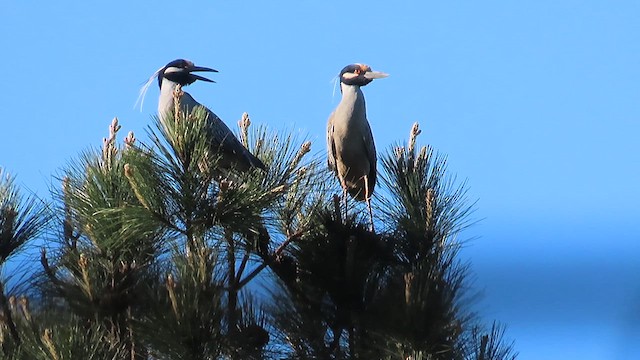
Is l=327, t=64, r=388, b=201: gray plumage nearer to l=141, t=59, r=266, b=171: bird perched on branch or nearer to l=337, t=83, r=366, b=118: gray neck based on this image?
l=337, t=83, r=366, b=118: gray neck

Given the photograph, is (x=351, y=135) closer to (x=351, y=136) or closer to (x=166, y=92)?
(x=351, y=136)

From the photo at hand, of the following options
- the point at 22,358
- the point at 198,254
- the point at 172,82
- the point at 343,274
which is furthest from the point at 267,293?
the point at 172,82

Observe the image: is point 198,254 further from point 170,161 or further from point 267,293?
point 267,293

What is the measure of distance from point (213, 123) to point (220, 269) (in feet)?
2.06

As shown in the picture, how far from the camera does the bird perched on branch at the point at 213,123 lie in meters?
3.42

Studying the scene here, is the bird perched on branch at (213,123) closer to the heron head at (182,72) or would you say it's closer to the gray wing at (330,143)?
the heron head at (182,72)

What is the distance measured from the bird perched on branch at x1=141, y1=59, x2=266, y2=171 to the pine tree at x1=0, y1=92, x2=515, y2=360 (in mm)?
86

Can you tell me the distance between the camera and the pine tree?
2957 millimetres

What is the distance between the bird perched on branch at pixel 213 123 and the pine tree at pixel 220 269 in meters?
0.09

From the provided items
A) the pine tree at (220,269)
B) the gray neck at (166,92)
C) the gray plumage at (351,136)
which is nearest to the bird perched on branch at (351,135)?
the gray plumage at (351,136)

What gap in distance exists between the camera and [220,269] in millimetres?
3094

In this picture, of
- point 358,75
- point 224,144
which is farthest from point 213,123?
point 358,75

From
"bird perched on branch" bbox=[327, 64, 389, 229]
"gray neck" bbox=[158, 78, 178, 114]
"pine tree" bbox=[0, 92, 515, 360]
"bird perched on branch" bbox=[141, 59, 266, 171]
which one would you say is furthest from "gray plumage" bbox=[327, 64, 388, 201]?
"pine tree" bbox=[0, 92, 515, 360]

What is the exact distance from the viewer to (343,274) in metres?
3.33
